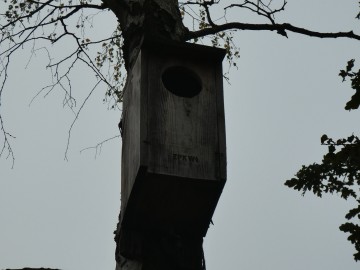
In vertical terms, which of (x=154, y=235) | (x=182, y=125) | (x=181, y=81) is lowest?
(x=154, y=235)

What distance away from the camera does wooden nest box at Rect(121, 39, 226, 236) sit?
380 cm

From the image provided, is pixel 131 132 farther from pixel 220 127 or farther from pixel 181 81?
pixel 181 81

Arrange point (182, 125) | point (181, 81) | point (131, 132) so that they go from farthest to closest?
point (181, 81) → point (131, 132) → point (182, 125)

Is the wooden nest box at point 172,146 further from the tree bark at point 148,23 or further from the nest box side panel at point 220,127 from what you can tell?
the tree bark at point 148,23

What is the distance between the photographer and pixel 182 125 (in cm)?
405

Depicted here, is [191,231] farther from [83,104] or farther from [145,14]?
[83,104]

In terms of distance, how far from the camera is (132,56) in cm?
447

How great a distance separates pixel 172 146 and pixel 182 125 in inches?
7.3

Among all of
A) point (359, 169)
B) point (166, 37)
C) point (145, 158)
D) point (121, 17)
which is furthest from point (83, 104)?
point (359, 169)

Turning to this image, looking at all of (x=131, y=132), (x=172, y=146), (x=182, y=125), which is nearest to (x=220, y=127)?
(x=182, y=125)

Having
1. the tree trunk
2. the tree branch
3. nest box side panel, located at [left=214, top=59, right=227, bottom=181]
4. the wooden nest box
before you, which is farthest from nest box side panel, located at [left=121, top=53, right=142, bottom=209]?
the tree branch

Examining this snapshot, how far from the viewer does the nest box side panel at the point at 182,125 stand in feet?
12.6

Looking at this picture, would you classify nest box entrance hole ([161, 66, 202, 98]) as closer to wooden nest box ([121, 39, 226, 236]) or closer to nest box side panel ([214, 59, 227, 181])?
wooden nest box ([121, 39, 226, 236])

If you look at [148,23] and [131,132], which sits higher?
[148,23]
